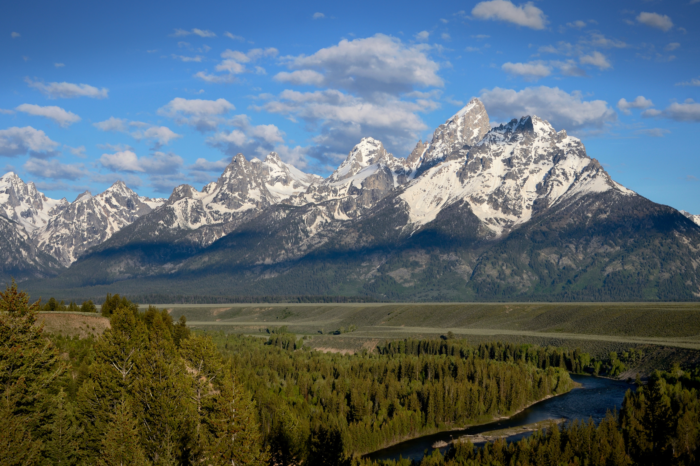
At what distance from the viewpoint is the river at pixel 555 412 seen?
109900mm

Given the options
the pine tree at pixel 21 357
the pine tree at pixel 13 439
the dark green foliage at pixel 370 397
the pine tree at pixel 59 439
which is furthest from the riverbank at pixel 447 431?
the pine tree at pixel 13 439

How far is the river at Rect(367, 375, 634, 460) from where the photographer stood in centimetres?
10990

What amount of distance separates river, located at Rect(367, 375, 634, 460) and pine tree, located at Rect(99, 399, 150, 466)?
57771mm

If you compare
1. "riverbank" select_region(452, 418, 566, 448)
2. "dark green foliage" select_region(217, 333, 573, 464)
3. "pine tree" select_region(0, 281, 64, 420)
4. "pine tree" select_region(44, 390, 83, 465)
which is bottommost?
"riverbank" select_region(452, 418, 566, 448)

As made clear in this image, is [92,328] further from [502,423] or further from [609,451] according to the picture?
[609,451]

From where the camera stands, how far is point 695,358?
157875mm

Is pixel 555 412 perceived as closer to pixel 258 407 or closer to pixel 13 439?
pixel 258 407


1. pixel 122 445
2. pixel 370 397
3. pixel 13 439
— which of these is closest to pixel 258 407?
pixel 370 397

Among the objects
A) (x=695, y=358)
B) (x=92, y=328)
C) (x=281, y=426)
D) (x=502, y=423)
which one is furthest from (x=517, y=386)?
(x=92, y=328)

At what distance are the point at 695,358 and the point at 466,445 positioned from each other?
3867 inches

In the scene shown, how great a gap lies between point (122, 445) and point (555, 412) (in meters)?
101

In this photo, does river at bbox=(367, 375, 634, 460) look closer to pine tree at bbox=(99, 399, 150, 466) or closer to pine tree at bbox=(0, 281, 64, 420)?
pine tree at bbox=(99, 399, 150, 466)

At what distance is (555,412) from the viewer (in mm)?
131500

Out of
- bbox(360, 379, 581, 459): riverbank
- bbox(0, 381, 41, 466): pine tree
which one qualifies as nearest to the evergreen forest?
bbox(0, 381, 41, 466): pine tree
